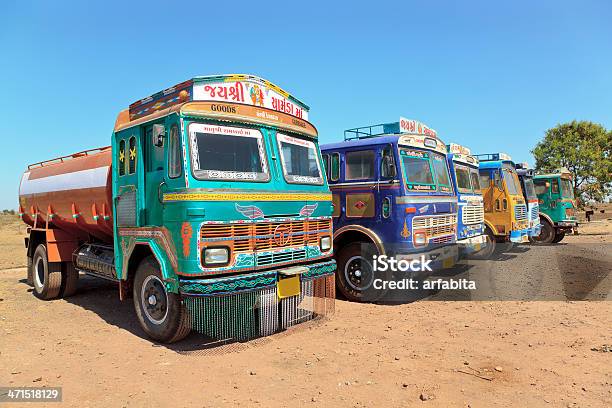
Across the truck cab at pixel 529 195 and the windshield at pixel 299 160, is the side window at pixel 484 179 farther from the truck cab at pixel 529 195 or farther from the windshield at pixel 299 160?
the windshield at pixel 299 160

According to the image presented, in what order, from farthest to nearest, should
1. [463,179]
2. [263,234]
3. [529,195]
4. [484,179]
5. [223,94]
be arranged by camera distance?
[529,195] → [484,179] → [463,179] → [223,94] → [263,234]

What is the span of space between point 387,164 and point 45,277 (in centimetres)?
670

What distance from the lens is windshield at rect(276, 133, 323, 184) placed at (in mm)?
5945

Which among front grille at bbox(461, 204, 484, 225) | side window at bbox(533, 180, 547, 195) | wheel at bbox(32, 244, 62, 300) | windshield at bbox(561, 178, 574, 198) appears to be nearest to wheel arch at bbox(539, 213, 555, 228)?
side window at bbox(533, 180, 547, 195)

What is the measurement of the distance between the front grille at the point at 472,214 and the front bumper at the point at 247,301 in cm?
489

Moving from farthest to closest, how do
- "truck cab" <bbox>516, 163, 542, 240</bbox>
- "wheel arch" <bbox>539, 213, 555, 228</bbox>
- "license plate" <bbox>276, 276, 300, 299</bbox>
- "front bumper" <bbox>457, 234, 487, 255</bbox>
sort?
"wheel arch" <bbox>539, 213, 555, 228</bbox>, "truck cab" <bbox>516, 163, 542, 240</bbox>, "front bumper" <bbox>457, 234, 487, 255</bbox>, "license plate" <bbox>276, 276, 300, 299</bbox>

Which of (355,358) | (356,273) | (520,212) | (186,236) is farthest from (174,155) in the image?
(520,212)

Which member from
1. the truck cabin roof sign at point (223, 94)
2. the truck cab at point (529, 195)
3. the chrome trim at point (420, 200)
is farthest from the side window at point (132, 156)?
the truck cab at point (529, 195)

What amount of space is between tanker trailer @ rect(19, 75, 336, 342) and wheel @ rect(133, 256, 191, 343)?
0.01 metres

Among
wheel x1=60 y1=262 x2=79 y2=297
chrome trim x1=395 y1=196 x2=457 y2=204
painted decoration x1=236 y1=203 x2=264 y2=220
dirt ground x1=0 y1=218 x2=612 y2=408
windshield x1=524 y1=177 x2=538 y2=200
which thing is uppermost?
windshield x1=524 y1=177 x2=538 y2=200

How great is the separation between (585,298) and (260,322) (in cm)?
558

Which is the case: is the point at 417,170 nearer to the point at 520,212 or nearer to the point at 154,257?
the point at 154,257

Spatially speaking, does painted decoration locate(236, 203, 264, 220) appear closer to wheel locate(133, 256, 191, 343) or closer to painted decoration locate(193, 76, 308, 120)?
wheel locate(133, 256, 191, 343)

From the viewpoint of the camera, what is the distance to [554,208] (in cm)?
1662
